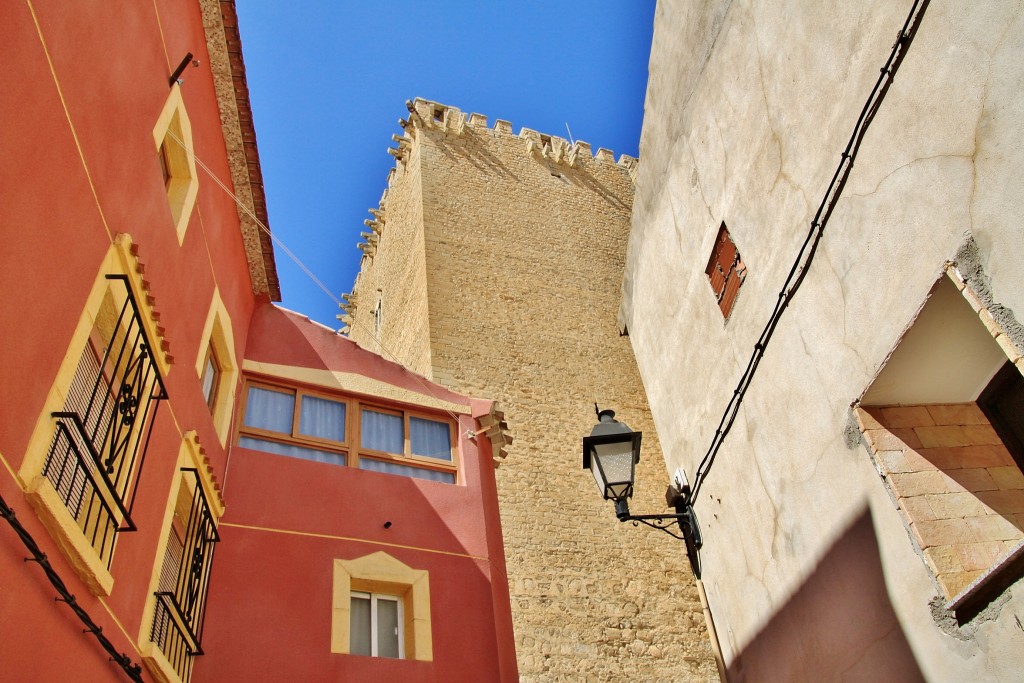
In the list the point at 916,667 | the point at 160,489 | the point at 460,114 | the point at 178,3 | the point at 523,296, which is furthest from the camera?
the point at 460,114

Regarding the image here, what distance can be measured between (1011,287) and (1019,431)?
1.32 m

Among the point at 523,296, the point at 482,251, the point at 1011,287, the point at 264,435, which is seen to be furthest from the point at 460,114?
the point at 1011,287

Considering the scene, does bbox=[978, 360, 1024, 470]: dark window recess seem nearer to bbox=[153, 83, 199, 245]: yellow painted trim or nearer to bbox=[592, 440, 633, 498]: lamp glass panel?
bbox=[592, 440, 633, 498]: lamp glass panel

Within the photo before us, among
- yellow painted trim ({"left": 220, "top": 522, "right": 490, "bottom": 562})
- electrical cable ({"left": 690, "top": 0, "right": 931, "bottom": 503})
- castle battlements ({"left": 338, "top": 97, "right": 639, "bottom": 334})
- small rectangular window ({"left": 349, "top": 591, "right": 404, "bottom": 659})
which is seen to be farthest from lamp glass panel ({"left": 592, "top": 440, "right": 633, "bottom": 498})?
castle battlements ({"left": 338, "top": 97, "right": 639, "bottom": 334})

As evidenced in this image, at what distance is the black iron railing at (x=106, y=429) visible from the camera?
4.03 m

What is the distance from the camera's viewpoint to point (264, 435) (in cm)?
731

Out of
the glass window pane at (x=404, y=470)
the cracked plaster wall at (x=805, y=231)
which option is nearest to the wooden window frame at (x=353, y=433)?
the glass window pane at (x=404, y=470)

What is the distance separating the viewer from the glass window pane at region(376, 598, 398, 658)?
6445 mm

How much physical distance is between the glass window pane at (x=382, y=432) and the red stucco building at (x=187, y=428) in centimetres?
3

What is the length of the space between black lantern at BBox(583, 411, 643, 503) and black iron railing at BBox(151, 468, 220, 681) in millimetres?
2692

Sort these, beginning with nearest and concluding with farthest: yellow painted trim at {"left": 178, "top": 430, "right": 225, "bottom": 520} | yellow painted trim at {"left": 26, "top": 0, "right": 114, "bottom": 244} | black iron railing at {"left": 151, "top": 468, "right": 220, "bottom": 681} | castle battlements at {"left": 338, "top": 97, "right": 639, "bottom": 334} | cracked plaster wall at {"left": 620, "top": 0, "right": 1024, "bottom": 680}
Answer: yellow painted trim at {"left": 26, "top": 0, "right": 114, "bottom": 244}
cracked plaster wall at {"left": 620, "top": 0, "right": 1024, "bottom": 680}
black iron railing at {"left": 151, "top": 468, "right": 220, "bottom": 681}
yellow painted trim at {"left": 178, "top": 430, "right": 225, "bottom": 520}
castle battlements at {"left": 338, "top": 97, "right": 639, "bottom": 334}

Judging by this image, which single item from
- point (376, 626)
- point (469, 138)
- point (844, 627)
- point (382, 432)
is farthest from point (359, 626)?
point (469, 138)

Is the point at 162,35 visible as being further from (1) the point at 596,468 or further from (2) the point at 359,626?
(2) the point at 359,626

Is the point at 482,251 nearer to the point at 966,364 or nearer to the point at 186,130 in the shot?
the point at 186,130
